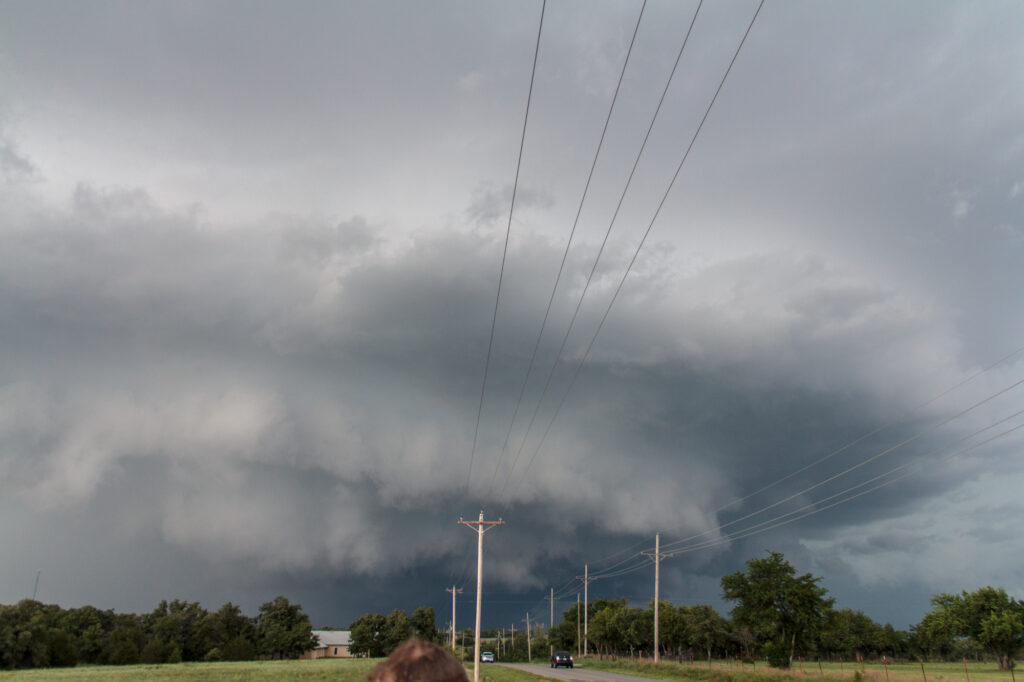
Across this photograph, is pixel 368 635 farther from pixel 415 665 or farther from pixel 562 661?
pixel 415 665

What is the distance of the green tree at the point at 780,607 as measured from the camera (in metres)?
68.9

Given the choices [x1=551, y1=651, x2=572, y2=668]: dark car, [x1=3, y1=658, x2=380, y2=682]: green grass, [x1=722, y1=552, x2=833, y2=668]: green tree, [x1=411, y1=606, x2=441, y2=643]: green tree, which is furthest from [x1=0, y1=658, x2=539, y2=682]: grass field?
[x1=411, y1=606, x2=441, y2=643]: green tree

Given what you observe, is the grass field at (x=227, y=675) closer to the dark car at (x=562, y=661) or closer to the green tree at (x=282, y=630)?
the dark car at (x=562, y=661)

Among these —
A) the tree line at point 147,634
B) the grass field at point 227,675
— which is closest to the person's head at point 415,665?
→ the grass field at point 227,675

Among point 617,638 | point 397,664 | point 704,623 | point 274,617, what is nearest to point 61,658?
point 274,617

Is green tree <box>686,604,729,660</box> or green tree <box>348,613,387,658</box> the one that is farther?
green tree <box>348,613,387,658</box>

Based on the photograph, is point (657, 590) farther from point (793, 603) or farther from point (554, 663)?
point (554, 663)

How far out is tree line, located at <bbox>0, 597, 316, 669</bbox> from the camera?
107 meters

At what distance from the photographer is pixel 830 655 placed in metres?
154

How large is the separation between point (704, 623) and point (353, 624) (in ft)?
339

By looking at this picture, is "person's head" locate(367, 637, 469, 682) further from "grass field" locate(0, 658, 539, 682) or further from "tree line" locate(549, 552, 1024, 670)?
"tree line" locate(549, 552, 1024, 670)

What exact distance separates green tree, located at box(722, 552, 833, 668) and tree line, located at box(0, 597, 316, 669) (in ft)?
334

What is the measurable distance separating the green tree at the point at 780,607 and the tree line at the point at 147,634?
10183 cm

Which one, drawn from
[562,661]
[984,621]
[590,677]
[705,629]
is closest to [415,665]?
[590,677]
